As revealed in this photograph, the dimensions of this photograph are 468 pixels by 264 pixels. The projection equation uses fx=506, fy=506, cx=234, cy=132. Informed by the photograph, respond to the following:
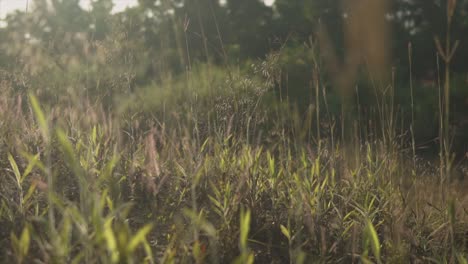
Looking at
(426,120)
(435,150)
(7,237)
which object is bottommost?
(435,150)

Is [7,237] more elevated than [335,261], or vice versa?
[7,237]

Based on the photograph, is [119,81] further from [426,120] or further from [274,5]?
[274,5]

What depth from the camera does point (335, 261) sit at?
1.53m

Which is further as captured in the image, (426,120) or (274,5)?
(274,5)

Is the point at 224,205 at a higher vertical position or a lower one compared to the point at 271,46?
lower

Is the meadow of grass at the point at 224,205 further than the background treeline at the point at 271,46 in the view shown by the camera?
No

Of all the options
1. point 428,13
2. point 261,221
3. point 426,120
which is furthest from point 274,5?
point 261,221

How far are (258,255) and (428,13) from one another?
555 cm

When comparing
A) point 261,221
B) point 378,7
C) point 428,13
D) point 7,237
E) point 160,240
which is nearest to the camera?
point 7,237

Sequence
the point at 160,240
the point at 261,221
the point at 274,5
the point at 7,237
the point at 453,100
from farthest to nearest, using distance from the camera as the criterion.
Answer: the point at 274,5, the point at 453,100, the point at 261,221, the point at 160,240, the point at 7,237

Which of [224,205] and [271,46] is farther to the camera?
[271,46]

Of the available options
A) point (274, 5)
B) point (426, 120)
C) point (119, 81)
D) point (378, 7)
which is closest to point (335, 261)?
point (378, 7)

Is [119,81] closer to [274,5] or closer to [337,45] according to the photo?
[337,45]

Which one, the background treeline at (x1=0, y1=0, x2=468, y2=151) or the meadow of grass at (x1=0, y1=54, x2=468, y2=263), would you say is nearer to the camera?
the meadow of grass at (x1=0, y1=54, x2=468, y2=263)
